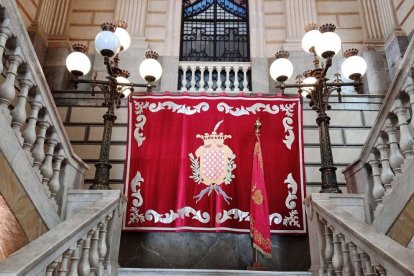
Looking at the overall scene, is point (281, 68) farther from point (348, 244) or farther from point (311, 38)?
point (348, 244)

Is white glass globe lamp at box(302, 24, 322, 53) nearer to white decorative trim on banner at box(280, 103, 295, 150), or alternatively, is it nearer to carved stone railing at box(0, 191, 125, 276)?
white decorative trim on banner at box(280, 103, 295, 150)

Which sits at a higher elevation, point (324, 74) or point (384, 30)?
point (384, 30)

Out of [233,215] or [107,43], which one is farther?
[233,215]

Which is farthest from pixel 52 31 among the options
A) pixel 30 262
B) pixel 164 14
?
pixel 30 262

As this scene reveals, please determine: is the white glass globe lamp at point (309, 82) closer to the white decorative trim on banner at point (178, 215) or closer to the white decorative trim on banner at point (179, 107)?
the white decorative trim on banner at point (179, 107)

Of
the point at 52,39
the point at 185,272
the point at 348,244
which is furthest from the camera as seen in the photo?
the point at 52,39

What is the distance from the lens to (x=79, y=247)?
3297 mm

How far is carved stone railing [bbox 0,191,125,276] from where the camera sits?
99.9 inches

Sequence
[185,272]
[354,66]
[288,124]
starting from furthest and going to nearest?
1. [288,124]
2. [354,66]
3. [185,272]

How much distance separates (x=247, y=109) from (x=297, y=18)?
3125 mm

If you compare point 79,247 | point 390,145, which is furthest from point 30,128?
point 390,145

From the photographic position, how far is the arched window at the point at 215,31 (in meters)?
8.95

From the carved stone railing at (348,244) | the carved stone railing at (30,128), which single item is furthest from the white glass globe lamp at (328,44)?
the carved stone railing at (30,128)

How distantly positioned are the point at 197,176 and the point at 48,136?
106 inches
